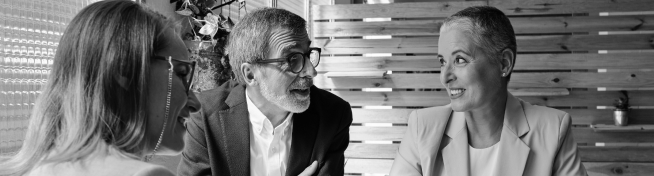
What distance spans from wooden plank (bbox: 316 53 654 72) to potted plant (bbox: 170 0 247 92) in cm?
270

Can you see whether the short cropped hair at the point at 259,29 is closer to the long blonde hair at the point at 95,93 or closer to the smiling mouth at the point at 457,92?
the smiling mouth at the point at 457,92

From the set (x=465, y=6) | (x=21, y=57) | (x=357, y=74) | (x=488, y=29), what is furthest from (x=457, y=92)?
(x=465, y=6)

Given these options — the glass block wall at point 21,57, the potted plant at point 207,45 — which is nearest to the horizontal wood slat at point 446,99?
the potted plant at point 207,45

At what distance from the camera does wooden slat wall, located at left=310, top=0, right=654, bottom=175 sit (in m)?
5.02

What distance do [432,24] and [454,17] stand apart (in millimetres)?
3293

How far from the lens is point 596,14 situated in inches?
209

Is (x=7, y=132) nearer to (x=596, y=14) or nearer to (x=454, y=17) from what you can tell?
(x=454, y=17)

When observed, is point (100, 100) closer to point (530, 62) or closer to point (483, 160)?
point (483, 160)

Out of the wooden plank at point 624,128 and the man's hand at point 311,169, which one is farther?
the wooden plank at point 624,128

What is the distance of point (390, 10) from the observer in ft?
17.4

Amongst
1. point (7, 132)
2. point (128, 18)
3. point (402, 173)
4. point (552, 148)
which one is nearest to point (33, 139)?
point (128, 18)

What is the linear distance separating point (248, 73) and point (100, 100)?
3.78ft

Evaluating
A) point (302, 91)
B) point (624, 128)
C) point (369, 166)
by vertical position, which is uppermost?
point (302, 91)

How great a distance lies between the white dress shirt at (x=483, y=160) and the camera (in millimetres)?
1988
